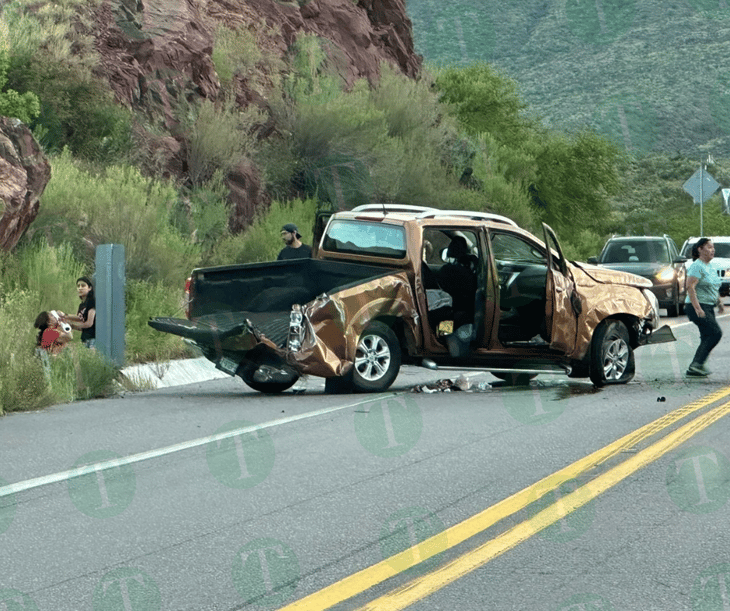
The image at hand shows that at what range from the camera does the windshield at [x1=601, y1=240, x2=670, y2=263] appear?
30.0m

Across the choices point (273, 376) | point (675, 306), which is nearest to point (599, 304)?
point (273, 376)

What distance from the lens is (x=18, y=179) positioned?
1781 centimetres

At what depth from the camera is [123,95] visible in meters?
26.0

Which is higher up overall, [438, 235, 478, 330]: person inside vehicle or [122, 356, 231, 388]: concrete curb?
[438, 235, 478, 330]: person inside vehicle

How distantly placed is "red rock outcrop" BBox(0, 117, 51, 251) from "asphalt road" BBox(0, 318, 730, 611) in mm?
5436

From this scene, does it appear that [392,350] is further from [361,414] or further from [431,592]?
[431,592]

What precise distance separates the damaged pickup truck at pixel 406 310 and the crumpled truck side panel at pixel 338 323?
0.01 metres

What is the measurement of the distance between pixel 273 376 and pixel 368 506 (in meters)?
6.68

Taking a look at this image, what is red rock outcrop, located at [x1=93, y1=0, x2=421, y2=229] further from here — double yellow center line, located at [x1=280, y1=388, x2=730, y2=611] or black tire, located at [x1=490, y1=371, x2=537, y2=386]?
double yellow center line, located at [x1=280, y1=388, x2=730, y2=611]

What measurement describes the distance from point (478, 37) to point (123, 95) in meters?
82.6

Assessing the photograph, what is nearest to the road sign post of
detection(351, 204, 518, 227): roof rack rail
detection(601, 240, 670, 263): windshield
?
detection(601, 240, 670, 263): windshield

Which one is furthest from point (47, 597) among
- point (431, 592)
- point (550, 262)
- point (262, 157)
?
point (262, 157)

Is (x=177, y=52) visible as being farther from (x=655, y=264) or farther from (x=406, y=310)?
(x=406, y=310)

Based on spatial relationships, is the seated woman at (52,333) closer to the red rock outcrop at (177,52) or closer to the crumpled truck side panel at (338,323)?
the crumpled truck side panel at (338,323)
